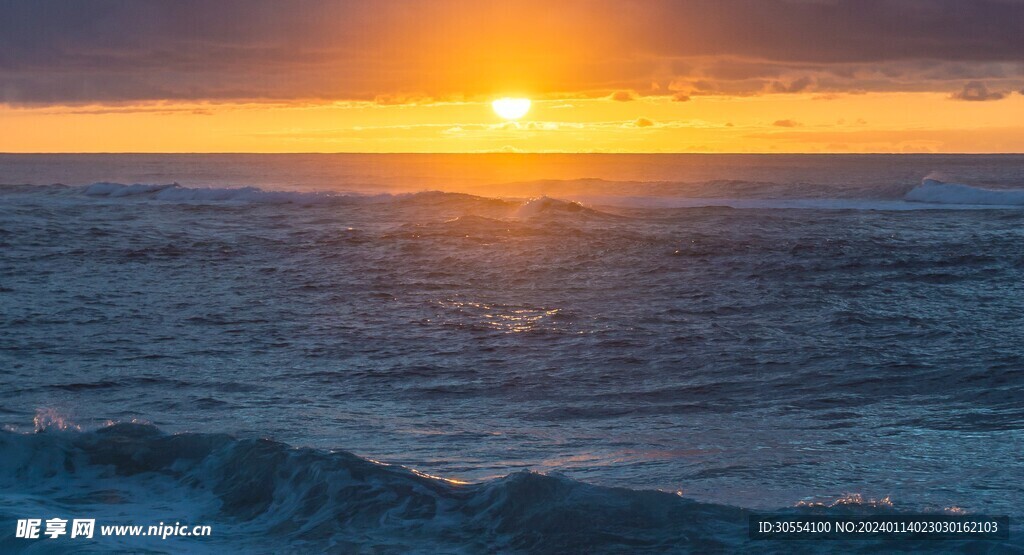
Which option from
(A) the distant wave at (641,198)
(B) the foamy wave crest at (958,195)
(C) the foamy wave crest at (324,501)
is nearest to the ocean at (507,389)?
(C) the foamy wave crest at (324,501)

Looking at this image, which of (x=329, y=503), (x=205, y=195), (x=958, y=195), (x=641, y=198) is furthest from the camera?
(x=641, y=198)

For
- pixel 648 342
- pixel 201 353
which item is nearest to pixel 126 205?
pixel 201 353

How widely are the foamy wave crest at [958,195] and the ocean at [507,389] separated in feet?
70.2

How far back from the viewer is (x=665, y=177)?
269ft

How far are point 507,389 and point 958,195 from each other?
131ft

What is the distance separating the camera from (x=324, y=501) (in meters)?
6.11

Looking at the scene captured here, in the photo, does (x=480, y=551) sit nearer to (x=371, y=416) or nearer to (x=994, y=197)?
(x=371, y=416)

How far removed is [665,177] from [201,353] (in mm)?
73551

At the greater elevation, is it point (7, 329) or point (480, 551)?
point (7, 329)

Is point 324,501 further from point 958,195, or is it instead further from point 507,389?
point 958,195

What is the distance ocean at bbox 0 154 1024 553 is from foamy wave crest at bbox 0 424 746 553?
21 mm

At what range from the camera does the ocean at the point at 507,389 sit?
5895 millimetres
